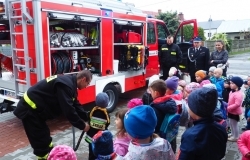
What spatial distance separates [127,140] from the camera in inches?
90.8

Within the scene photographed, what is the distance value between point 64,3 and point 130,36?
2.40 m

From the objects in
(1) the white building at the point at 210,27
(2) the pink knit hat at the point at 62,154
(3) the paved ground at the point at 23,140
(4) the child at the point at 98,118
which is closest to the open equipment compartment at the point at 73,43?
(3) the paved ground at the point at 23,140

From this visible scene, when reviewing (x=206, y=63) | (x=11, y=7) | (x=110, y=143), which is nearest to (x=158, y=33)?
(x=206, y=63)

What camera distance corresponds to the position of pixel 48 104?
→ 3045 mm

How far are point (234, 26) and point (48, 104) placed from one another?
6060 cm

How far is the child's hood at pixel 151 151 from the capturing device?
1766 mm

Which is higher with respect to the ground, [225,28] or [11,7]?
[225,28]

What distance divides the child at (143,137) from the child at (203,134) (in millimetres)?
182

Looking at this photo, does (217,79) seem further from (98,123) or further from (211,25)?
(211,25)

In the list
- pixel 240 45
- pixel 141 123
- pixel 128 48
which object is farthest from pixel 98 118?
pixel 240 45

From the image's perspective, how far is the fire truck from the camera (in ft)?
15.0

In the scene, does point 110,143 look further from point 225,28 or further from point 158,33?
point 225,28

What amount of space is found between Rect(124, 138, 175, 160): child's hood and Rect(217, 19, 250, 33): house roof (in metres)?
57.9

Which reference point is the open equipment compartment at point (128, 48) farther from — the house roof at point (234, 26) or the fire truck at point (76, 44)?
the house roof at point (234, 26)
